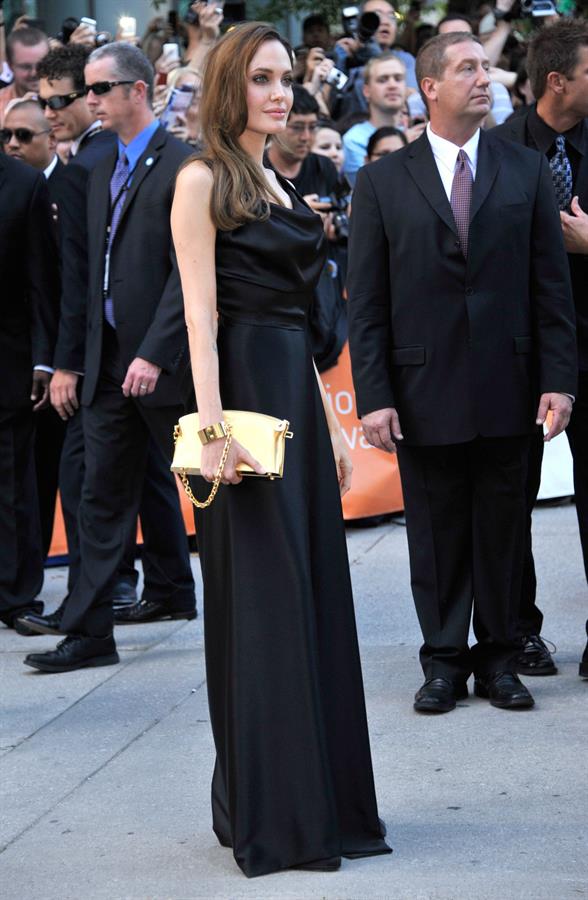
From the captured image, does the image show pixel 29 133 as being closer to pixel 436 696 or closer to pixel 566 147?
pixel 566 147

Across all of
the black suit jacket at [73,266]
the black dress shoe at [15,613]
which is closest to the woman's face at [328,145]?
the black suit jacket at [73,266]

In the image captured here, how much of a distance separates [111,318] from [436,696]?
2113 millimetres

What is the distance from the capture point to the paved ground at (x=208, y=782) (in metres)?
3.77

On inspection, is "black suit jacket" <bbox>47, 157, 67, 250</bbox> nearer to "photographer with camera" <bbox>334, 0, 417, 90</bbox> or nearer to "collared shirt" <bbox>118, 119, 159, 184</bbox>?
"collared shirt" <bbox>118, 119, 159, 184</bbox>

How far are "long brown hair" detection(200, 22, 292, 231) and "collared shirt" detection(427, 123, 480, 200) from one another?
1.46 metres

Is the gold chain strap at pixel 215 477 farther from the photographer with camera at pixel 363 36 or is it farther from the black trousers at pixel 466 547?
the photographer with camera at pixel 363 36

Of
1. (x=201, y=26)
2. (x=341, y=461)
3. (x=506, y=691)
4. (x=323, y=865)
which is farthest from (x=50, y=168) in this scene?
(x=323, y=865)

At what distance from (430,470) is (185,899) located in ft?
6.97

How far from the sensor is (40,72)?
709cm

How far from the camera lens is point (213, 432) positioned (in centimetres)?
374

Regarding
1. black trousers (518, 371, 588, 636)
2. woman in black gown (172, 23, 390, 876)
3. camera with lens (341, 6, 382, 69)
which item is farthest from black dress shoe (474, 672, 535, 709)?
camera with lens (341, 6, 382, 69)

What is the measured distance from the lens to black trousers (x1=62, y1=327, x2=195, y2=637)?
616 cm

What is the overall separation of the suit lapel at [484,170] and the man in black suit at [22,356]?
7.77ft

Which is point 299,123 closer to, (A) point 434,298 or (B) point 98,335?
(B) point 98,335
